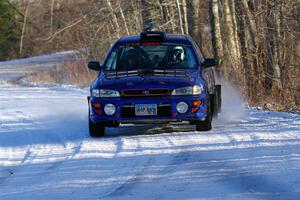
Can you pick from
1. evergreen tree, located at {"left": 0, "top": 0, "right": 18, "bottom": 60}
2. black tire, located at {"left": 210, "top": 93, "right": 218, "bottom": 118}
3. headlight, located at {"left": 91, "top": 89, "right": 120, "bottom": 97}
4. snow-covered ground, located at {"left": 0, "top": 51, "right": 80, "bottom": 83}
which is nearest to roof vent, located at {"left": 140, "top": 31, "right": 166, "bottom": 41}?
black tire, located at {"left": 210, "top": 93, "right": 218, "bottom": 118}

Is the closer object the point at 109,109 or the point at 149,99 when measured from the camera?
the point at 149,99

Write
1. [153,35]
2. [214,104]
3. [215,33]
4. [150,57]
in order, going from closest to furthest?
[150,57] < [153,35] < [214,104] < [215,33]

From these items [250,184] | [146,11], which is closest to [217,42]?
[146,11]

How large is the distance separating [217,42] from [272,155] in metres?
13.2

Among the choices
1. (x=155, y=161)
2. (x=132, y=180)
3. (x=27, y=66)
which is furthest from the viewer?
(x=27, y=66)

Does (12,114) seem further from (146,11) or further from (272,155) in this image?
(146,11)

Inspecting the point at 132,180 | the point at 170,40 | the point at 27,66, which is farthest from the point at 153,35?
the point at 27,66

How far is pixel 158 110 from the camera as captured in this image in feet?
36.1

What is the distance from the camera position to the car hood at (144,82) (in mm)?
11078

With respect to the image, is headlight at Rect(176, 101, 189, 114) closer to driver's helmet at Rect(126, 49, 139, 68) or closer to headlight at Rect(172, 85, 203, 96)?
headlight at Rect(172, 85, 203, 96)

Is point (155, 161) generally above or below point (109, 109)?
below

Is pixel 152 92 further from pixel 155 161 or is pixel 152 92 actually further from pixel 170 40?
pixel 155 161

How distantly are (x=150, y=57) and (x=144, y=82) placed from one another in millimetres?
1170

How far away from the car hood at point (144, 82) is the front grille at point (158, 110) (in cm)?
28
